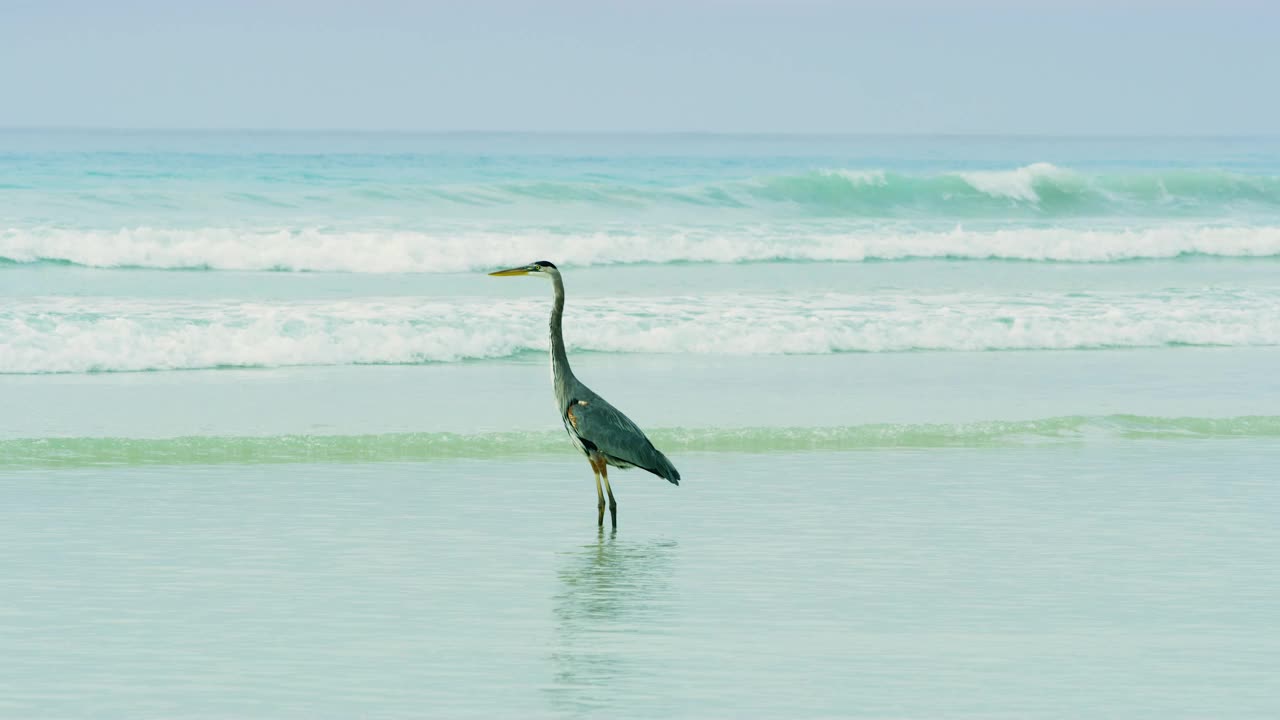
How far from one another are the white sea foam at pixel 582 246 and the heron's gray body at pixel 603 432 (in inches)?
676

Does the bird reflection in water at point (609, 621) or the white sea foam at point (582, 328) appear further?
the white sea foam at point (582, 328)

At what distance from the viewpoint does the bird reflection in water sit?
5422mm

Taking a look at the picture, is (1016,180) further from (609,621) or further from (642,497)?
(609,621)

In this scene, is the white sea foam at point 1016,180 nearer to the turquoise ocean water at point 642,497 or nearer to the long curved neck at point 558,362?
the turquoise ocean water at point 642,497

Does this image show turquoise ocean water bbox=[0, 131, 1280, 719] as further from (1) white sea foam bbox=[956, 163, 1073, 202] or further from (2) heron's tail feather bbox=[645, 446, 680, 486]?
(1) white sea foam bbox=[956, 163, 1073, 202]

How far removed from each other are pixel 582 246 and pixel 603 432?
1954 centimetres

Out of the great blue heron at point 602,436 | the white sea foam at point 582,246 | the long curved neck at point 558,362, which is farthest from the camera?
the white sea foam at point 582,246

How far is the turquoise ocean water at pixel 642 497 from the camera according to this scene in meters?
5.60

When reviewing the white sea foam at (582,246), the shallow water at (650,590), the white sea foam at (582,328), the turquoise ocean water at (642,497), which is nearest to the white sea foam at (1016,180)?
the white sea foam at (582,246)

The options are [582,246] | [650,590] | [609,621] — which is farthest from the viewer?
[582,246]

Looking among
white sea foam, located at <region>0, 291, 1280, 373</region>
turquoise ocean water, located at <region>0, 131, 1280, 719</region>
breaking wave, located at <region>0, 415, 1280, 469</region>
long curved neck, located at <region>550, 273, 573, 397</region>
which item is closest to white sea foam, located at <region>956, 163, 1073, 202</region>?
turquoise ocean water, located at <region>0, 131, 1280, 719</region>

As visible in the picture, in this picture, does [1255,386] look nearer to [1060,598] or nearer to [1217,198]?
[1060,598]

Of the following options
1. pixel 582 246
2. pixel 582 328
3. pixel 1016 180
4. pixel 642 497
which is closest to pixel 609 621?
pixel 642 497

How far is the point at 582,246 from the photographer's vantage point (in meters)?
→ 27.8
